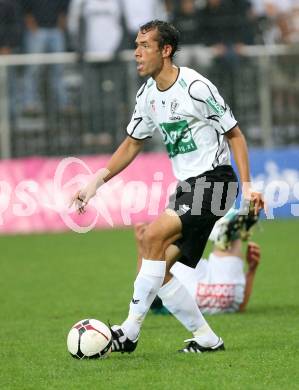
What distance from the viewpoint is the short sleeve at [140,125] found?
739 cm

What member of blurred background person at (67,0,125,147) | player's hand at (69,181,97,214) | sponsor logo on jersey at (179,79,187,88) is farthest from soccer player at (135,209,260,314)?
blurred background person at (67,0,125,147)

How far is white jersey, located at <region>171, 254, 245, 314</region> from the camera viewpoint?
362 inches

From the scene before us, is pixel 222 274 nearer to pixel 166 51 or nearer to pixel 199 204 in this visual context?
pixel 199 204

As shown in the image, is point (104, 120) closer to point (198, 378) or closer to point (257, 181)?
point (257, 181)

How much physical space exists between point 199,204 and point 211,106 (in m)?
0.64

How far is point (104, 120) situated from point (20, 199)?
219cm

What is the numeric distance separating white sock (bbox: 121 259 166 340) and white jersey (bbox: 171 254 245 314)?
86.2 inches

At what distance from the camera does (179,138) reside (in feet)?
23.4

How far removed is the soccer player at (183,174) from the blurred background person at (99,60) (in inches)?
433

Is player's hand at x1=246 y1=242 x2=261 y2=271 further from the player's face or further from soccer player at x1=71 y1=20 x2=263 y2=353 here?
the player's face

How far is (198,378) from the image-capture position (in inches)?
239

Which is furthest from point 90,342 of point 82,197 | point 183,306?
point 82,197

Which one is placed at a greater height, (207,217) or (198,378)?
(207,217)

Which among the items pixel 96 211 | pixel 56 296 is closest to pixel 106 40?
pixel 96 211
